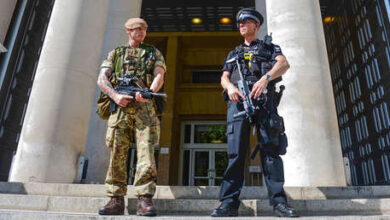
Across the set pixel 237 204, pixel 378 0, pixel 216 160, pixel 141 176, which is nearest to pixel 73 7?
pixel 141 176

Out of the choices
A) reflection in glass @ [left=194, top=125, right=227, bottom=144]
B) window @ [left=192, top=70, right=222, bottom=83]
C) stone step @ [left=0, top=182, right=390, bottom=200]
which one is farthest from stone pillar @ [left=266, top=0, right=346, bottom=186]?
window @ [left=192, top=70, right=222, bottom=83]

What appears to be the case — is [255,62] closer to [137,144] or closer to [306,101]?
[137,144]

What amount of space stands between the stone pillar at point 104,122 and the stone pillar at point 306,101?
452 cm

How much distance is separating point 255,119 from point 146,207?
1482mm

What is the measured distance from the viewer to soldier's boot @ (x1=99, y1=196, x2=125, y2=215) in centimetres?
288

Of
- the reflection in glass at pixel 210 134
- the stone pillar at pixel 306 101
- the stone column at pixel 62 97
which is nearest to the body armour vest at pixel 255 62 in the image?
the stone pillar at pixel 306 101

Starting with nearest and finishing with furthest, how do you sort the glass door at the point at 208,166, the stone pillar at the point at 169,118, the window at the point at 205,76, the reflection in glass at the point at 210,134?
the stone pillar at the point at 169,118 < the glass door at the point at 208,166 < the reflection in glass at the point at 210,134 < the window at the point at 205,76

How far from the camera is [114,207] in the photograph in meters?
2.94

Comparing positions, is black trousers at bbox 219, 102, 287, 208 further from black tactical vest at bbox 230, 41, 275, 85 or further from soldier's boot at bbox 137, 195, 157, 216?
soldier's boot at bbox 137, 195, 157, 216

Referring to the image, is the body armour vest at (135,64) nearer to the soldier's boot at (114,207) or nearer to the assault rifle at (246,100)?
the assault rifle at (246,100)

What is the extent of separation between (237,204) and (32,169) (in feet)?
13.0

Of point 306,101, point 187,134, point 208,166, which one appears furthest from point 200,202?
point 187,134

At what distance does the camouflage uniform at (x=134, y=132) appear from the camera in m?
2.98

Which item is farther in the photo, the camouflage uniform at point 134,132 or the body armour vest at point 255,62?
the body armour vest at point 255,62
